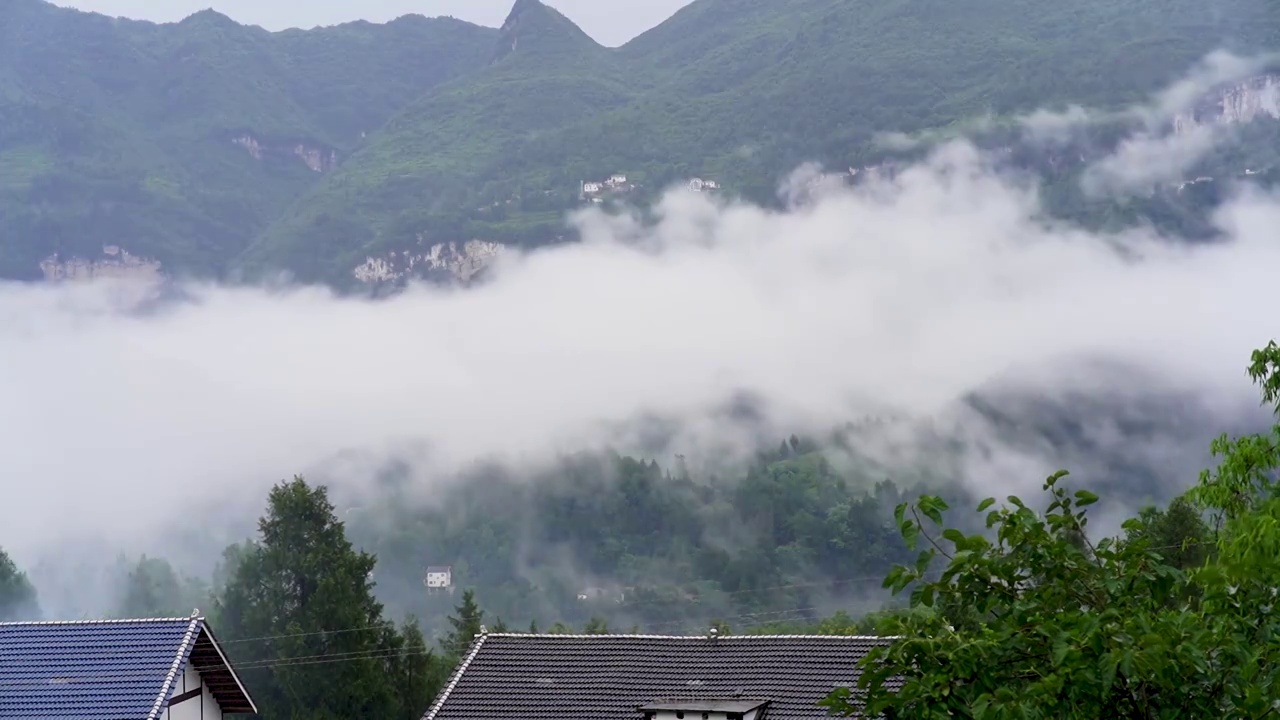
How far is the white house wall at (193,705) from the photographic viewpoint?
1158 inches

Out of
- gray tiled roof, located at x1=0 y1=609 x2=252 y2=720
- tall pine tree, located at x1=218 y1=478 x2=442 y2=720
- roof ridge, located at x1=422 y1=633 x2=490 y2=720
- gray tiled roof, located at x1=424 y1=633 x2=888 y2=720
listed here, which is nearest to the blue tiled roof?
gray tiled roof, located at x1=0 y1=609 x2=252 y2=720

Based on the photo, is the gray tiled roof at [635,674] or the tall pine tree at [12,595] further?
the tall pine tree at [12,595]

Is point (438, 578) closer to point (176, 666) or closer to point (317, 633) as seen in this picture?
point (317, 633)

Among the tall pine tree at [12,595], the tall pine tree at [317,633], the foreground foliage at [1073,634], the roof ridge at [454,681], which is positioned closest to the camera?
the foreground foliage at [1073,634]

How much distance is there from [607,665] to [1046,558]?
22.0m

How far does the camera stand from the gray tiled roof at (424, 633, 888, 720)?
2952 centimetres

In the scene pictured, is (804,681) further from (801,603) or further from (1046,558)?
(801,603)

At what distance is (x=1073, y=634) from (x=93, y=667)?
80.2 ft

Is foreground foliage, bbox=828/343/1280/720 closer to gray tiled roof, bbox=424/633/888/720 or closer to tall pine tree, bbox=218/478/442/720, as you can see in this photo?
gray tiled roof, bbox=424/633/888/720

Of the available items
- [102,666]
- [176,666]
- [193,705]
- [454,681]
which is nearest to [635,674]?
[454,681]

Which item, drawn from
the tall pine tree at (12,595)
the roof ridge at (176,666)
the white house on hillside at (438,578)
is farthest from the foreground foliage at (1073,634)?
the white house on hillside at (438,578)

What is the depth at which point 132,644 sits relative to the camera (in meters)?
29.8

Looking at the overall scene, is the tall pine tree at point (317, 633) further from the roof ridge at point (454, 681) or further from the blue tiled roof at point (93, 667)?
the blue tiled roof at point (93, 667)

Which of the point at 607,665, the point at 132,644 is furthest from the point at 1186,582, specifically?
the point at 132,644
